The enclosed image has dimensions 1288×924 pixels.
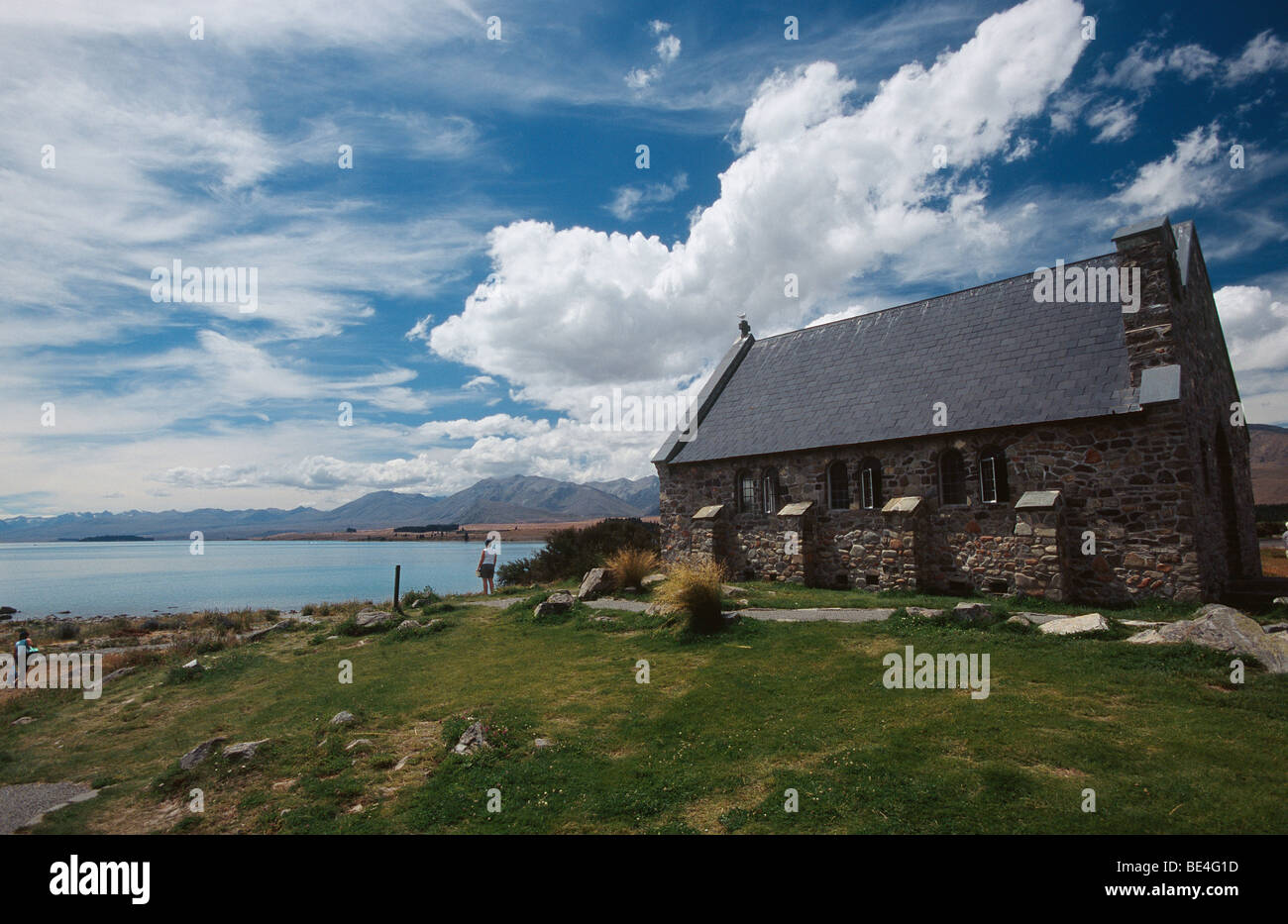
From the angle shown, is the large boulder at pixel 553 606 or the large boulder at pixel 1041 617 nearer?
the large boulder at pixel 1041 617

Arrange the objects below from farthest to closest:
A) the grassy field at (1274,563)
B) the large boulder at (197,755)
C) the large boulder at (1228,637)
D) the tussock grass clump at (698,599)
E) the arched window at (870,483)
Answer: the grassy field at (1274,563), the arched window at (870,483), the tussock grass clump at (698,599), the large boulder at (1228,637), the large boulder at (197,755)

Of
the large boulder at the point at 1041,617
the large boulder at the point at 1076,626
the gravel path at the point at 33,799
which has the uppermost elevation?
the large boulder at the point at 1076,626

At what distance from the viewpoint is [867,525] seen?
61.4ft

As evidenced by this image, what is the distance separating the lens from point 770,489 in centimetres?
2155

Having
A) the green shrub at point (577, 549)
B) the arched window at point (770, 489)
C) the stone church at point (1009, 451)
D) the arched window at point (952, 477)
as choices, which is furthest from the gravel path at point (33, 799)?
the green shrub at point (577, 549)

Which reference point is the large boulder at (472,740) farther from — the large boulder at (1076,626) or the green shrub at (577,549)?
the green shrub at (577,549)

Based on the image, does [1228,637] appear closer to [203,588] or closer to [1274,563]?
[1274,563]

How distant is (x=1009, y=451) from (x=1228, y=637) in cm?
756

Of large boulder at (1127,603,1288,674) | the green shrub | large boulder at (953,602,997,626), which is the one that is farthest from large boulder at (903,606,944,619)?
the green shrub

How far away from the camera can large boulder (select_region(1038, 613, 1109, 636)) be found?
35.6 ft

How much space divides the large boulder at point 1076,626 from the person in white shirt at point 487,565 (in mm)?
19763

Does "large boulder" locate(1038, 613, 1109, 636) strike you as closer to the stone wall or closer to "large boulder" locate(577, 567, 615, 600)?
the stone wall

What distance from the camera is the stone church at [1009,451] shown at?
1441cm
